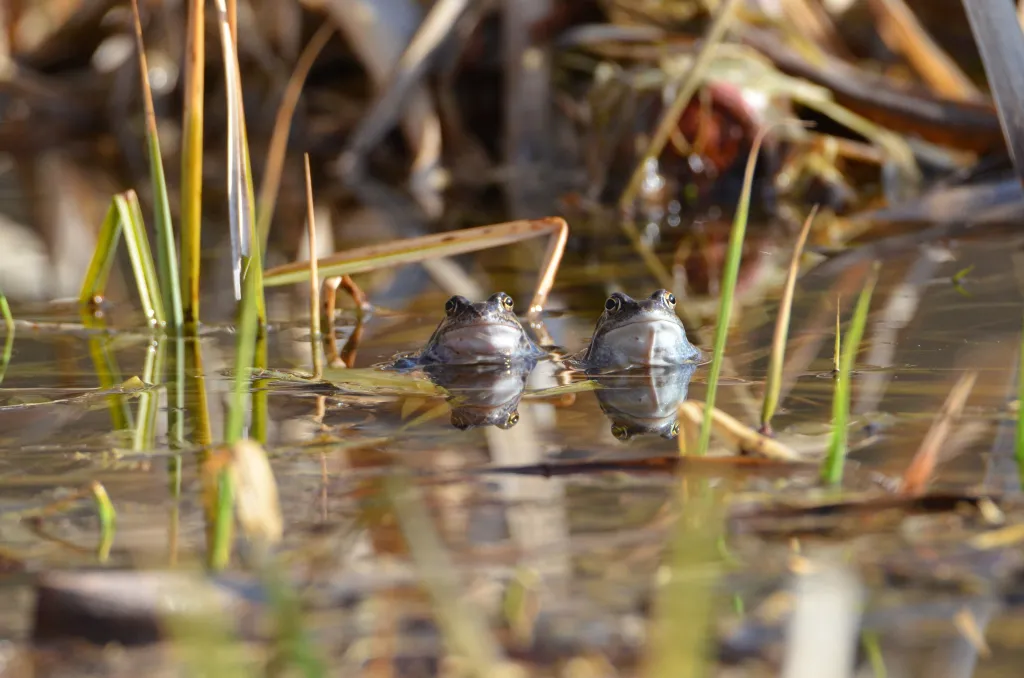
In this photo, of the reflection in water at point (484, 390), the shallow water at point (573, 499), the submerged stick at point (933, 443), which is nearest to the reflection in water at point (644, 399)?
the shallow water at point (573, 499)

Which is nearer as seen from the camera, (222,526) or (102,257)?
(222,526)

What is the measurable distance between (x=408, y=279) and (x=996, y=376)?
2.36 m

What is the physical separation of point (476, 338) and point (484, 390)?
31cm

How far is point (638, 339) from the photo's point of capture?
2777 mm

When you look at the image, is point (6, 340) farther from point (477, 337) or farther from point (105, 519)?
point (105, 519)

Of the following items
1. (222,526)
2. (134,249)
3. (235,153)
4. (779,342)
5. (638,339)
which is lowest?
(222,526)

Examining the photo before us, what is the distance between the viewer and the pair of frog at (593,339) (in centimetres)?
279

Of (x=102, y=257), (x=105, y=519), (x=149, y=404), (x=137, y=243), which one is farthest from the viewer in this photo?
(x=102, y=257)

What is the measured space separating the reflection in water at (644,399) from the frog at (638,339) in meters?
0.04

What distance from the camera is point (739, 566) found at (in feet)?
4.60

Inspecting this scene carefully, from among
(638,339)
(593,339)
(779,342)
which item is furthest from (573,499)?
(593,339)

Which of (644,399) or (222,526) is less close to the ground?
(644,399)

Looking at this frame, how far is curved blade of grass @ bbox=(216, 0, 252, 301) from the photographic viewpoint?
259cm

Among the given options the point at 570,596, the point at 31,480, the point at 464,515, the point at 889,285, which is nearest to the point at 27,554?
the point at 31,480
